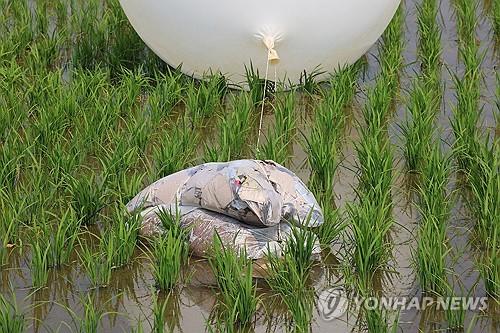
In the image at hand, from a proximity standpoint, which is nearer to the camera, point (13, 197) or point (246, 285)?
point (246, 285)

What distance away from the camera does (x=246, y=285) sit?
386 centimetres

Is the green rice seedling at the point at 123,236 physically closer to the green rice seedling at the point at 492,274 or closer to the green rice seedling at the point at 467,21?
the green rice seedling at the point at 492,274

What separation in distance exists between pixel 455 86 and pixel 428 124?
0.81m

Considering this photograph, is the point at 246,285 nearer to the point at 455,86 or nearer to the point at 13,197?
the point at 13,197

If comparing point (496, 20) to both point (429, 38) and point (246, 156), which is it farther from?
point (246, 156)

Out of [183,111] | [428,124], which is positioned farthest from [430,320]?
[183,111]

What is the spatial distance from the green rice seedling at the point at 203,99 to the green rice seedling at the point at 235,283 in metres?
1.50

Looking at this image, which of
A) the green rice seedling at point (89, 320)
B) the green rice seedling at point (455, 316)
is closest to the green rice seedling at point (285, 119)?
the green rice seedling at point (455, 316)

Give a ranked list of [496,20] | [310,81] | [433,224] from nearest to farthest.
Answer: [433,224] → [310,81] → [496,20]

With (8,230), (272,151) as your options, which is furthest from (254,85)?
(8,230)

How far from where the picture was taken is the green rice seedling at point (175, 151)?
4.92 metres

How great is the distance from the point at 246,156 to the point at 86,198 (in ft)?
3.20

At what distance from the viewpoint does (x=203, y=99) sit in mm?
5711

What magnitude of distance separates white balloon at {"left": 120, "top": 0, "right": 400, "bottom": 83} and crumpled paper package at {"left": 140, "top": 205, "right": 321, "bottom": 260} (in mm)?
1287
